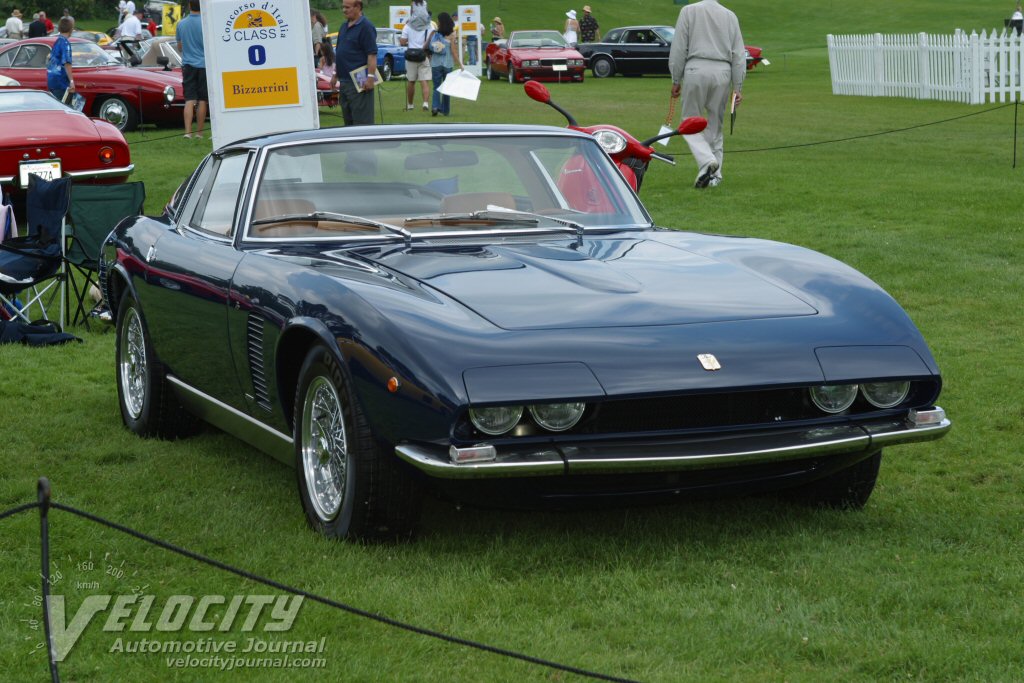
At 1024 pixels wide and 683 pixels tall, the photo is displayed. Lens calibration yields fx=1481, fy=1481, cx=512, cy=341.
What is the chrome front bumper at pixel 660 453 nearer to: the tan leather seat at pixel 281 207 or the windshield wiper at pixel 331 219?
the windshield wiper at pixel 331 219

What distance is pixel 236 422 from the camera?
5.84m

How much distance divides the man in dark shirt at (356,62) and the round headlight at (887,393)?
1187 centimetres

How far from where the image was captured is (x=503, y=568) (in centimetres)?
465

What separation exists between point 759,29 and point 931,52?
129 feet

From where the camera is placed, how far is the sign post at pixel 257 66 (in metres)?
13.7

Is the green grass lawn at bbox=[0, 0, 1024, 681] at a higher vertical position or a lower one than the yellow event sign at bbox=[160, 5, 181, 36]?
higher

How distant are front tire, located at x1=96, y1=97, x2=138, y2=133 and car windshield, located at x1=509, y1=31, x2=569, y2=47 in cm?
1726

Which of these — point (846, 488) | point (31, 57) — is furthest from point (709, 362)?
point (31, 57)

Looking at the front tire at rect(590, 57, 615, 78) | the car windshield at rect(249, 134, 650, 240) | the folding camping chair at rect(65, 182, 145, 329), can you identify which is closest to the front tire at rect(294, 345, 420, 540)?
the car windshield at rect(249, 134, 650, 240)

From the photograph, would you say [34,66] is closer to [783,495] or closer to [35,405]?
[35,405]

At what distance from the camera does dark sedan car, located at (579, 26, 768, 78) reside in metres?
40.0

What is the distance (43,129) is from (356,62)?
4.08m

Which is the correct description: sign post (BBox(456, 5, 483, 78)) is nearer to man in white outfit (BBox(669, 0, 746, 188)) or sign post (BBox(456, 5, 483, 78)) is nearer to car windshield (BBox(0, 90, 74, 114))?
man in white outfit (BBox(669, 0, 746, 188))

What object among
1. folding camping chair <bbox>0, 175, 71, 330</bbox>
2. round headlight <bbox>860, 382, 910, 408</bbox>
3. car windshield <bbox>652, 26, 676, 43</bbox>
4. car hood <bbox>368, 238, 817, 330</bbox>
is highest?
car hood <bbox>368, 238, 817, 330</bbox>
